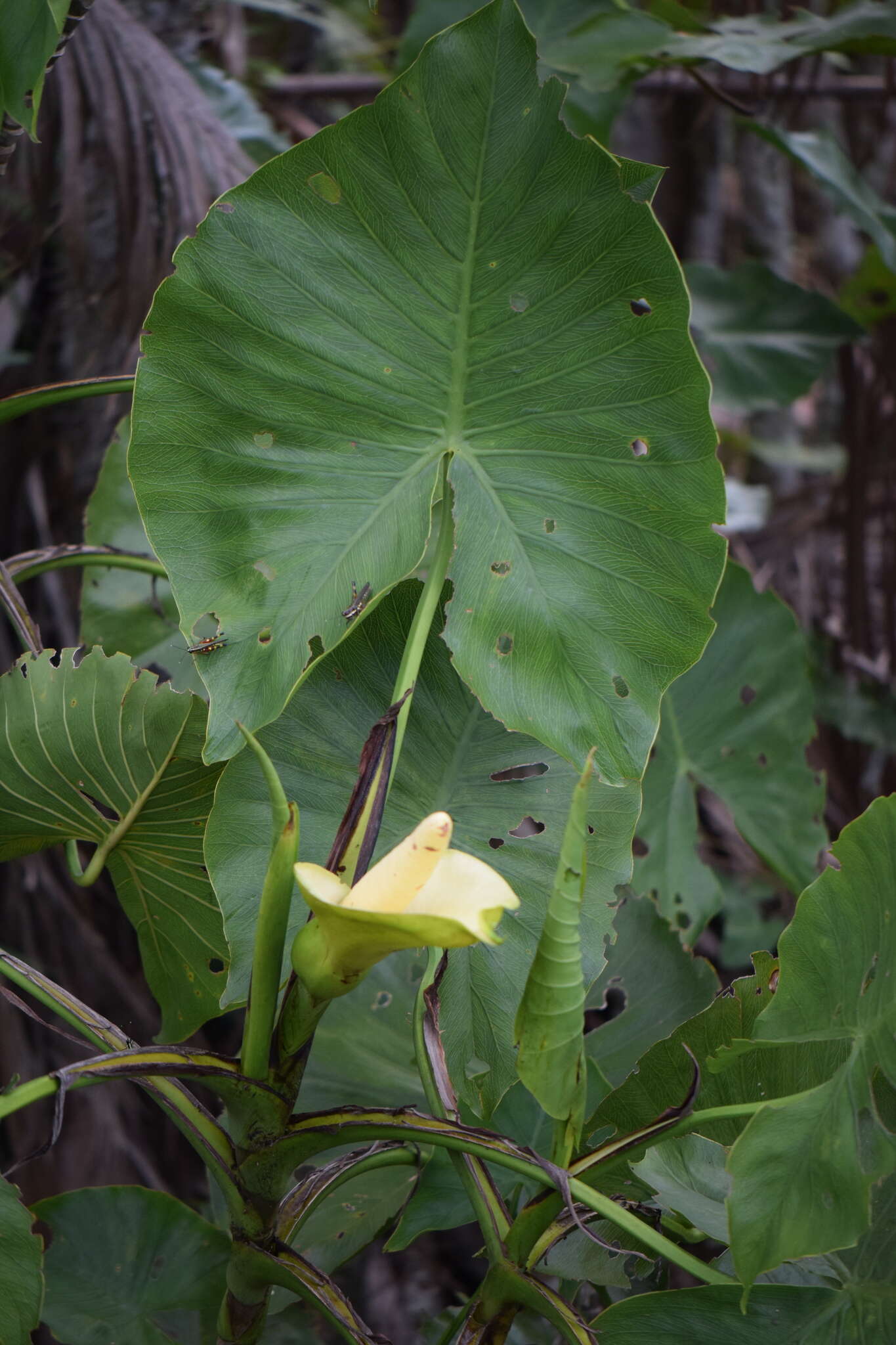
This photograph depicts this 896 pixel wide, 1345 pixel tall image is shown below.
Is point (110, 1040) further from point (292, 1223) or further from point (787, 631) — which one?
point (787, 631)

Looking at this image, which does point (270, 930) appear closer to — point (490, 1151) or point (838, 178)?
point (490, 1151)

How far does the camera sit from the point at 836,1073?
1.48 feet

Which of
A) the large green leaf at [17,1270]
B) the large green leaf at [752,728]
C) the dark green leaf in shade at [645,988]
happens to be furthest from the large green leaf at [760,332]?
the large green leaf at [17,1270]

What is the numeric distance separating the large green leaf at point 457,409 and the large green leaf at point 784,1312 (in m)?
0.26

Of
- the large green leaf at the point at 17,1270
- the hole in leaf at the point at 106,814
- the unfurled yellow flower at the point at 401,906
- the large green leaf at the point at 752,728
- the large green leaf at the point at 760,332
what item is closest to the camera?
the unfurled yellow flower at the point at 401,906

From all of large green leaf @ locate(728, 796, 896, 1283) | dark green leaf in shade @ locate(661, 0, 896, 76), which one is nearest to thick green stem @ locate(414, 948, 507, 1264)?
large green leaf @ locate(728, 796, 896, 1283)

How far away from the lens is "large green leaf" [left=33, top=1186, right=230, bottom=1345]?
636 mm

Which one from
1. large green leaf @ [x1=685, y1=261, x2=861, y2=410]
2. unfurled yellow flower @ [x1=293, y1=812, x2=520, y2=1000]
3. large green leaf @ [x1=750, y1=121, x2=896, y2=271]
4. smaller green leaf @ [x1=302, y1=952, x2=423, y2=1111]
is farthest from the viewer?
large green leaf @ [x1=685, y1=261, x2=861, y2=410]

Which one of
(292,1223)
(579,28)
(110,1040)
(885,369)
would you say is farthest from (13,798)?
(885,369)

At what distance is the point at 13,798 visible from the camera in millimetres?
562

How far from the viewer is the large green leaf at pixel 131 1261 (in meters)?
0.64

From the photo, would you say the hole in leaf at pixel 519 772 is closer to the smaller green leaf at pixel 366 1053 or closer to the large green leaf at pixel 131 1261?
Result: the smaller green leaf at pixel 366 1053

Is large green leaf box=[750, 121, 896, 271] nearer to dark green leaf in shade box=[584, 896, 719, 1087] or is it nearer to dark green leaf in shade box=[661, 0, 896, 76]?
dark green leaf in shade box=[661, 0, 896, 76]

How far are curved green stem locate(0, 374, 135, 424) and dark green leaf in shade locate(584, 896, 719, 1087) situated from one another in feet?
1.66
